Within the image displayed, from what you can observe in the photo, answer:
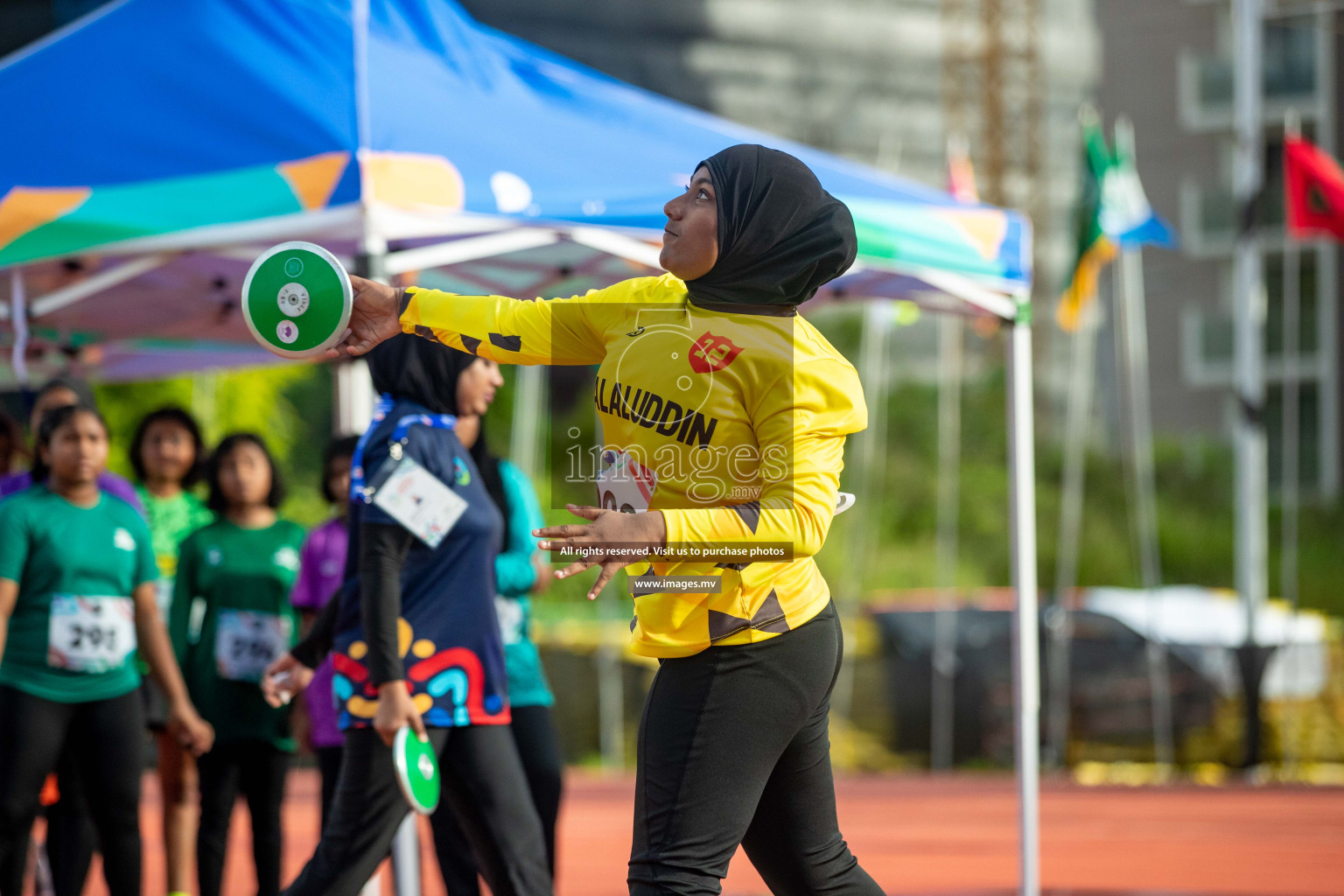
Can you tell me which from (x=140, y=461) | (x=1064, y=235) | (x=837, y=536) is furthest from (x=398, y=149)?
(x=1064, y=235)

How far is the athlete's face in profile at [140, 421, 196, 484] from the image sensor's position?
494 cm

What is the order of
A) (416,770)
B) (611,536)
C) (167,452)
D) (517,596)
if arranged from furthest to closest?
(167,452) < (517,596) < (416,770) < (611,536)

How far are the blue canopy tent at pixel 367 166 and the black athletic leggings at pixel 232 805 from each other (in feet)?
4.52

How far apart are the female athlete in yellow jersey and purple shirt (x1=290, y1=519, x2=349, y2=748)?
208 centimetres

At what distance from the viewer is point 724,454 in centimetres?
224

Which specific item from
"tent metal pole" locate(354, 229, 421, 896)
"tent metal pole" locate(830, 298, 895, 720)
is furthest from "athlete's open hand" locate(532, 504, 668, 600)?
"tent metal pole" locate(830, 298, 895, 720)

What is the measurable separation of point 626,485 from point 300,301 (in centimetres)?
62

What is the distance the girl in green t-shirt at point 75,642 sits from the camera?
3723 millimetres

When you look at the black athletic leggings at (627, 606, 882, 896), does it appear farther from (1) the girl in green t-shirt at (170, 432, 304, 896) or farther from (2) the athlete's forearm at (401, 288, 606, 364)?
(1) the girl in green t-shirt at (170, 432, 304, 896)

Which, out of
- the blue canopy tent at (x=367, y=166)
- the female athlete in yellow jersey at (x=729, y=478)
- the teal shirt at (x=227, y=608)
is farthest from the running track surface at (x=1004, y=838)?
the female athlete in yellow jersey at (x=729, y=478)

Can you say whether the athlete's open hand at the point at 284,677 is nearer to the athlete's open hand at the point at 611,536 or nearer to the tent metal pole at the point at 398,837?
the tent metal pole at the point at 398,837

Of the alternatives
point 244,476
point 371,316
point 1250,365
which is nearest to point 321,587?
point 244,476

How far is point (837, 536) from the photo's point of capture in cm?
1614

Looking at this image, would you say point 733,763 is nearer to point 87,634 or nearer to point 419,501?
point 419,501
